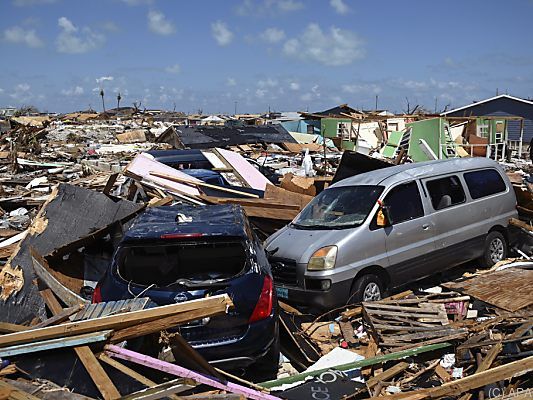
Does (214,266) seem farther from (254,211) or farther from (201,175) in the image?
(201,175)

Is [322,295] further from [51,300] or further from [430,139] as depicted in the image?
[430,139]

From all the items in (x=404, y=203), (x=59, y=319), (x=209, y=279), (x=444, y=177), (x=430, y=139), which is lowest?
(x=59, y=319)

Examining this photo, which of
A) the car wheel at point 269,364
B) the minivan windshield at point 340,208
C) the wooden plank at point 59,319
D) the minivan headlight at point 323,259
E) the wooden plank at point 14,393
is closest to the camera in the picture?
the wooden plank at point 14,393

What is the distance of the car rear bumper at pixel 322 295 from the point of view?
22.2ft

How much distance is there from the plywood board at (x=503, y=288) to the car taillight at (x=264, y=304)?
2.90m

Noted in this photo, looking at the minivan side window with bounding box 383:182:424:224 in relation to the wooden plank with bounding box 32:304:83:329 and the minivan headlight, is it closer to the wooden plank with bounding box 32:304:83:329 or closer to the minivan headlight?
the minivan headlight

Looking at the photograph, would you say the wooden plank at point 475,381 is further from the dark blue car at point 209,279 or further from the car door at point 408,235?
the car door at point 408,235

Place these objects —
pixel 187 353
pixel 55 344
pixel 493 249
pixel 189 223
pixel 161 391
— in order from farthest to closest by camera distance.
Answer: pixel 493 249, pixel 189 223, pixel 187 353, pixel 55 344, pixel 161 391

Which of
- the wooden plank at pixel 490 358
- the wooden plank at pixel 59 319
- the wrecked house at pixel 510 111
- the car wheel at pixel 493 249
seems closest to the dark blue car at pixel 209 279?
the wooden plank at pixel 59 319

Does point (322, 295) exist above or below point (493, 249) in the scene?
below

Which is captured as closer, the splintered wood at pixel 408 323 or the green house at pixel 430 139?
the splintered wood at pixel 408 323

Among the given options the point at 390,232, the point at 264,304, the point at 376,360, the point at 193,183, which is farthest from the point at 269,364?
the point at 193,183

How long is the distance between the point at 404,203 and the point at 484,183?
1.91 metres

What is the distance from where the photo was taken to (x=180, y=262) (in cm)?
554
